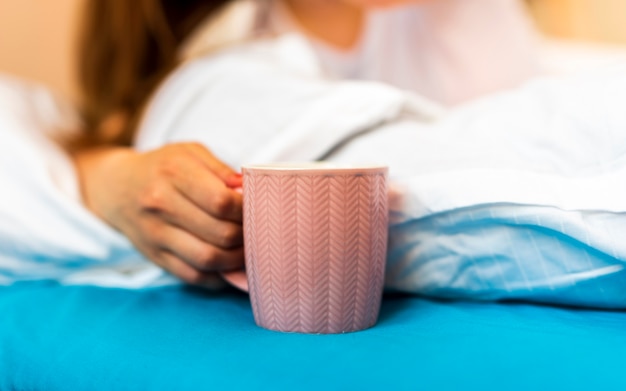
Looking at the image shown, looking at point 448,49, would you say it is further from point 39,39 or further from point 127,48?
point 39,39

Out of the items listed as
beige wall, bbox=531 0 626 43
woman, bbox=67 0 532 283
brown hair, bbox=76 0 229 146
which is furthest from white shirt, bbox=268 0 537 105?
beige wall, bbox=531 0 626 43

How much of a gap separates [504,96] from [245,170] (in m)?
0.25

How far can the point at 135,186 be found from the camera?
630 millimetres

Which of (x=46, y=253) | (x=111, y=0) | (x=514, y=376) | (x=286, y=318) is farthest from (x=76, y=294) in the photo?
(x=111, y=0)

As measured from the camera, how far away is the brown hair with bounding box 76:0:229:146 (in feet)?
3.52

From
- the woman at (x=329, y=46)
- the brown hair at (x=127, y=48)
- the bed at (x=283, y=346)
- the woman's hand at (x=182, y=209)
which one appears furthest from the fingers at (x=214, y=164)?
the brown hair at (x=127, y=48)

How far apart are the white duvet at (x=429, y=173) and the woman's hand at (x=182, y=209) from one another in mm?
52

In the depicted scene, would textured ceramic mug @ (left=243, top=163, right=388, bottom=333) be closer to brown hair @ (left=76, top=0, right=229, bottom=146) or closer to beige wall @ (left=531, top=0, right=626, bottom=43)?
brown hair @ (left=76, top=0, right=229, bottom=146)

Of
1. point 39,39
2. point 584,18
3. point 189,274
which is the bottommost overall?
point 189,274

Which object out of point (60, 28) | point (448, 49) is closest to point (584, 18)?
point (448, 49)

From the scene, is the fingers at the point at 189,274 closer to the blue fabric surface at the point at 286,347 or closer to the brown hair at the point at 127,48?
the blue fabric surface at the point at 286,347

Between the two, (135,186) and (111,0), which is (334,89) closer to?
(135,186)

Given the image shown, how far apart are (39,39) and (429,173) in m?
1.21

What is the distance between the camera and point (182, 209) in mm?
573
